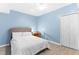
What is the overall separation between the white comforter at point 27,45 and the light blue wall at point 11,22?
12 centimetres

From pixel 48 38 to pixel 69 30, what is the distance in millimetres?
317

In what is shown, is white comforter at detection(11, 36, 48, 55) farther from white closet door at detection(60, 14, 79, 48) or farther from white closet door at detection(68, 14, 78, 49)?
white closet door at detection(68, 14, 78, 49)

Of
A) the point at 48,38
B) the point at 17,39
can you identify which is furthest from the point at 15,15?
the point at 48,38

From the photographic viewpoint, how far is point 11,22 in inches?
47.9

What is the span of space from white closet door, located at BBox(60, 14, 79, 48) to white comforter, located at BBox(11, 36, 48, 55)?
28cm

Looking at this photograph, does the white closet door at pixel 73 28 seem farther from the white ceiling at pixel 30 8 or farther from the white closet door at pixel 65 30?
the white ceiling at pixel 30 8

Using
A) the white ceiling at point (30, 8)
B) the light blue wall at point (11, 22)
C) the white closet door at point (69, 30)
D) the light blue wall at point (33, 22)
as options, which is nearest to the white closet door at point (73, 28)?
the white closet door at point (69, 30)

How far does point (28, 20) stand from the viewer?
125 cm

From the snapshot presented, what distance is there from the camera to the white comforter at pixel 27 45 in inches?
46.9

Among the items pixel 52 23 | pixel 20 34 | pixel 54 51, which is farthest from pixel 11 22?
pixel 54 51

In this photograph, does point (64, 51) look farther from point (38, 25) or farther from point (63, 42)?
point (38, 25)

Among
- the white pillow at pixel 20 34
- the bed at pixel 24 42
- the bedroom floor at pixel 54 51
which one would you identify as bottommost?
the bedroom floor at pixel 54 51

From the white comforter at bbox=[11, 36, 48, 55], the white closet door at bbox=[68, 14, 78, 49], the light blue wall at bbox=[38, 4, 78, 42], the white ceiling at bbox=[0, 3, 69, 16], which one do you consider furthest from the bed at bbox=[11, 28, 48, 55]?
the white closet door at bbox=[68, 14, 78, 49]
